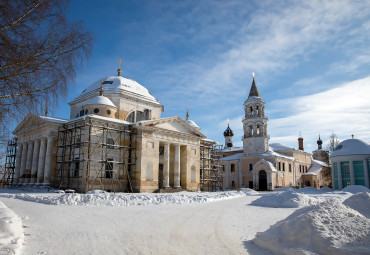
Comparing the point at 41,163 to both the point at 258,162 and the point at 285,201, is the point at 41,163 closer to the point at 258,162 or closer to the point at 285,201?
the point at 285,201

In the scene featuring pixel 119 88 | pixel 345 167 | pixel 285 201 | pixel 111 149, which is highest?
pixel 119 88

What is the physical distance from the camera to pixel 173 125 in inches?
1286

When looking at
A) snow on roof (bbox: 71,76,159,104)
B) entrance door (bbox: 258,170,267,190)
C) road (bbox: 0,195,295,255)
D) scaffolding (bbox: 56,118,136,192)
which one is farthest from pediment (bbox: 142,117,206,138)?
road (bbox: 0,195,295,255)

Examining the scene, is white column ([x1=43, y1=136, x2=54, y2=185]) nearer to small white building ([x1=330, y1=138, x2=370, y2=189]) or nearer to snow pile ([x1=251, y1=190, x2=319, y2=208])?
snow pile ([x1=251, y1=190, x2=319, y2=208])

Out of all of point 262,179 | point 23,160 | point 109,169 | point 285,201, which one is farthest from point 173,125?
point 262,179

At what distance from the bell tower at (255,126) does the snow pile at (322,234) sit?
145ft

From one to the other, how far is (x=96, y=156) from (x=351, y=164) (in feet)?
108

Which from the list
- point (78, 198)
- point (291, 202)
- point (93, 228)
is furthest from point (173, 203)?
point (93, 228)

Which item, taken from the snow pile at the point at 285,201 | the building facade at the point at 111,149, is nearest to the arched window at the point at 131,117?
the building facade at the point at 111,149

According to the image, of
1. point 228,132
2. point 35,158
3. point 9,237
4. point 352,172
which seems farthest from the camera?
point 228,132

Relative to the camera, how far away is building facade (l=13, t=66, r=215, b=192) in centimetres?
2681

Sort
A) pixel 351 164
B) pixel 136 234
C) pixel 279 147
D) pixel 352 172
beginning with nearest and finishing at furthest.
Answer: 1. pixel 136 234
2. pixel 352 172
3. pixel 351 164
4. pixel 279 147

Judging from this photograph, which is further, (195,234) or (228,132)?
(228,132)

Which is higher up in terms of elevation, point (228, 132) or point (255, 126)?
point (228, 132)
